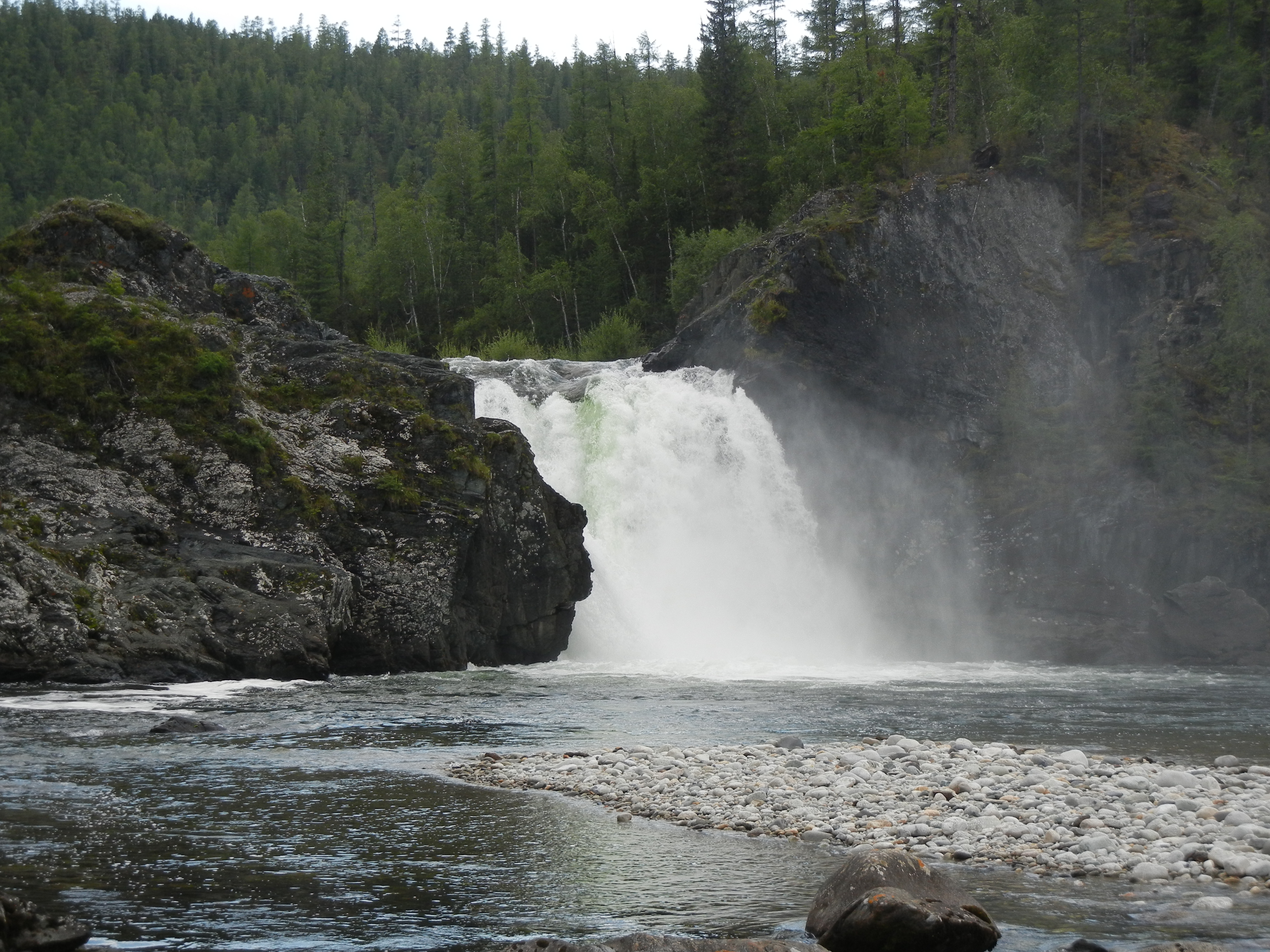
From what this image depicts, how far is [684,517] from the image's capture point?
41281 mm

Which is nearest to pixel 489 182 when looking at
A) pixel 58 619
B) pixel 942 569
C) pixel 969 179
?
pixel 969 179

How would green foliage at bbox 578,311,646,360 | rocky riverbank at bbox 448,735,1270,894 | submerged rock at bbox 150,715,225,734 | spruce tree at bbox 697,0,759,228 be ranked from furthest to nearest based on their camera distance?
spruce tree at bbox 697,0,759,228
green foliage at bbox 578,311,646,360
submerged rock at bbox 150,715,225,734
rocky riverbank at bbox 448,735,1270,894

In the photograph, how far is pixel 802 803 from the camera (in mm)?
13930

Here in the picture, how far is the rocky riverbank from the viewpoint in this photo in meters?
11.6

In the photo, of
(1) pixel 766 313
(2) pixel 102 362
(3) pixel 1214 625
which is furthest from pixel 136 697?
(3) pixel 1214 625

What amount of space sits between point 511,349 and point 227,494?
1511 inches

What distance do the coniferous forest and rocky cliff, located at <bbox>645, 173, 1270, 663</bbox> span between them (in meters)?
3.11

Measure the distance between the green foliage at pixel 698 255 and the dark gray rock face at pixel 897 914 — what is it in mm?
53293

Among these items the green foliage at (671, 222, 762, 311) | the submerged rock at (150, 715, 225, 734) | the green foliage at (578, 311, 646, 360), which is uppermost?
the green foliage at (671, 222, 762, 311)

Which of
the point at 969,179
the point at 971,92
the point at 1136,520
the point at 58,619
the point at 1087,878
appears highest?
the point at 971,92

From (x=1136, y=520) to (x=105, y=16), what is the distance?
637ft

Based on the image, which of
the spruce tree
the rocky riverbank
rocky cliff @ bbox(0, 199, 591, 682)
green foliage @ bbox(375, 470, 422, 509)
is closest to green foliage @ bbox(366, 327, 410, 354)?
Result: the spruce tree

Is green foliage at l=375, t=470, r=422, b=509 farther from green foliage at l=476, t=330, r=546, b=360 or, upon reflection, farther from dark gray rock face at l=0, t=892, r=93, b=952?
green foliage at l=476, t=330, r=546, b=360

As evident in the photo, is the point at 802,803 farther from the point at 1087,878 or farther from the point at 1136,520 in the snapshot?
the point at 1136,520
